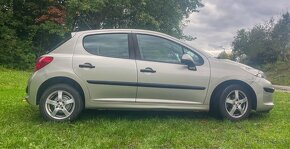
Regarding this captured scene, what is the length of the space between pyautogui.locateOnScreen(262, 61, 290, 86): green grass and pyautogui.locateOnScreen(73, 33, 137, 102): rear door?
24714 mm

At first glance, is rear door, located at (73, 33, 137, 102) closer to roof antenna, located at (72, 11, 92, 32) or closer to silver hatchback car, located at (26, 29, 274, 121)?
silver hatchback car, located at (26, 29, 274, 121)

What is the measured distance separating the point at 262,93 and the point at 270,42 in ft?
116

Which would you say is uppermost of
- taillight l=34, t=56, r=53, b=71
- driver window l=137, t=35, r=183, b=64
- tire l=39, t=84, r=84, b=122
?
driver window l=137, t=35, r=183, b=64

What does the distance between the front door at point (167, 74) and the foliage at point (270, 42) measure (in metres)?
33.1

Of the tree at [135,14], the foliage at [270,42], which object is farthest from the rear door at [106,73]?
the foliage at [270,42]

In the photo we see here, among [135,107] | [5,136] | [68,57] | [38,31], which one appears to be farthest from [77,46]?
[38,31]

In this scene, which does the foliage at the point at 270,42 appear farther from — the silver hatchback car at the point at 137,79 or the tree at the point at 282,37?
the silver hatchback car at the point at 137,79

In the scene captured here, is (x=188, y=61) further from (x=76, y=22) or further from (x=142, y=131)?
(x=76, y=22)

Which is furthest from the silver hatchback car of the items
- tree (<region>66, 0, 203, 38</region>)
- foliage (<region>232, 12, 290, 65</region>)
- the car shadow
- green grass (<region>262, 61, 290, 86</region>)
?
foliage (<region>232, 12, 290, 65</region>)

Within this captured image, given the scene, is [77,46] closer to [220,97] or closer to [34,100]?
[34,100]

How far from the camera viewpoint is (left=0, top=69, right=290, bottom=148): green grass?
5.49 metres

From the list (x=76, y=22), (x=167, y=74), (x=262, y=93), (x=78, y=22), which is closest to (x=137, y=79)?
(x=167, y=74)

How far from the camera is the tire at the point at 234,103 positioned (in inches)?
278

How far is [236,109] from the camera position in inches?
283
